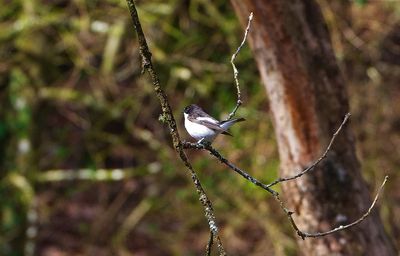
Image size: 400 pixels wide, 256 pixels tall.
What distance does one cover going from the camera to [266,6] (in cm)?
396

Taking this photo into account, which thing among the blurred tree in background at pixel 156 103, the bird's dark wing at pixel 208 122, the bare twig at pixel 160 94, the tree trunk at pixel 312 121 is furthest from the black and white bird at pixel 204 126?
the blurred tree in background at pixel 156 103

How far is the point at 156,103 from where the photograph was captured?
→ 24.3ft

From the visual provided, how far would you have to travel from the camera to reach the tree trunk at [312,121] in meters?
4.05

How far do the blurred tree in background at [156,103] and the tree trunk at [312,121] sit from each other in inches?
83.3

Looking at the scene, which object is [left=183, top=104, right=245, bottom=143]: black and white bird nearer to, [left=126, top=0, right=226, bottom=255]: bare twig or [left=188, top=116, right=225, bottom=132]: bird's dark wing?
[left=188, top=116, right=225, bottom=132]: bird's dark wing

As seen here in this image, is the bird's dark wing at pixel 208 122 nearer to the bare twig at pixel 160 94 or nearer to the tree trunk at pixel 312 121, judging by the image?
the bare twig at pixel 160 94

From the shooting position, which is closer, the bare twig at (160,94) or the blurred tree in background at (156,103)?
the bare twig at (160,94)

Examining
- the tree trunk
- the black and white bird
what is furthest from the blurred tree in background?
the black and white bird

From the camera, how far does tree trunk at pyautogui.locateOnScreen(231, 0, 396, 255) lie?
4051 mm

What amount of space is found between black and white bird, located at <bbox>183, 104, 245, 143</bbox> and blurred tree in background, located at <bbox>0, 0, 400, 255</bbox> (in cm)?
334

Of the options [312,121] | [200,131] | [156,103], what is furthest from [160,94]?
[156,103]

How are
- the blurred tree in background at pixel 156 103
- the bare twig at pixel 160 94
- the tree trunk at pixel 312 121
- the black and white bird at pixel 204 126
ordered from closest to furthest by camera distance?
the bare twig at pixel 160 94 → the black and white bird at pixel 204 126 → the tree trunk at pixel 312 121 → the blurred tree in background at pixel 156 103

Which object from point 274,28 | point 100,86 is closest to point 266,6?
point 274,28

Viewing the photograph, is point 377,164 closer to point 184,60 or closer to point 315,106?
point 184,60
